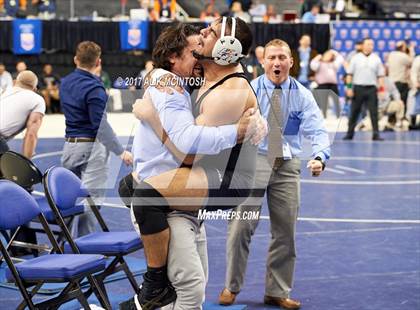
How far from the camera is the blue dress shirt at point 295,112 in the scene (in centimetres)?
613

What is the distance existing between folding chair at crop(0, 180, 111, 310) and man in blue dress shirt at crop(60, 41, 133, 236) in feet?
5.24

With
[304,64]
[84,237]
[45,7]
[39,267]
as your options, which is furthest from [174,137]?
[45,7]

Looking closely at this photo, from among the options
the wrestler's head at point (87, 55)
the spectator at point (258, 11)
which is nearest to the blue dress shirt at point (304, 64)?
the spectator at point (258, 11)

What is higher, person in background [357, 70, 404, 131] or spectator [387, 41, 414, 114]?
spectator [387, 41, 414, 114]

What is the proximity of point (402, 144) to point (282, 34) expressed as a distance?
742 centimetres

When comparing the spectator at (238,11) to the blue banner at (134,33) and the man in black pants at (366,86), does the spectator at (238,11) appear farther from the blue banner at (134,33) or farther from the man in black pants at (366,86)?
the man in black pants at (366,86)

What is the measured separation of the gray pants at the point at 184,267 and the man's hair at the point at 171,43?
784 millimetres

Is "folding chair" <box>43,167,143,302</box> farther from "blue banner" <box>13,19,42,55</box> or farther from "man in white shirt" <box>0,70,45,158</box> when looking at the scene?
"blue banner" <box>13,19,42,55</box>

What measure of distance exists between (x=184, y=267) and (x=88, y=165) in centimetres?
315

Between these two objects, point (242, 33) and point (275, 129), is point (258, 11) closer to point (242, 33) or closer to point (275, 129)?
point (275, 129)

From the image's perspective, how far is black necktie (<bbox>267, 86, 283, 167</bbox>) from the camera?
612 centimetres

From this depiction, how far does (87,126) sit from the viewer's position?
24.7ft

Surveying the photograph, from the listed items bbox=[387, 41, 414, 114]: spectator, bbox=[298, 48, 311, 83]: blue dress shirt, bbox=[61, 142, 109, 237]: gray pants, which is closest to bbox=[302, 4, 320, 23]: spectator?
bbox=[298, 48, 311, 83]: blue dress shirt

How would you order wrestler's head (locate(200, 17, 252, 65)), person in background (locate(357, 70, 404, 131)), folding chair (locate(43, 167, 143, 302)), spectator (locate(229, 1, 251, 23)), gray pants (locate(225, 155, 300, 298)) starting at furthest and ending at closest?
spectator (locate(229, 1, 251, 23)) < person in background (locate(357, 70, 404, 131)) < gray pants (locate(225, 155, 300, 298)) < folding chair (locate(43, 167, 143, 302)) < wrestler's head (locate(200, 17, 252, 65))
